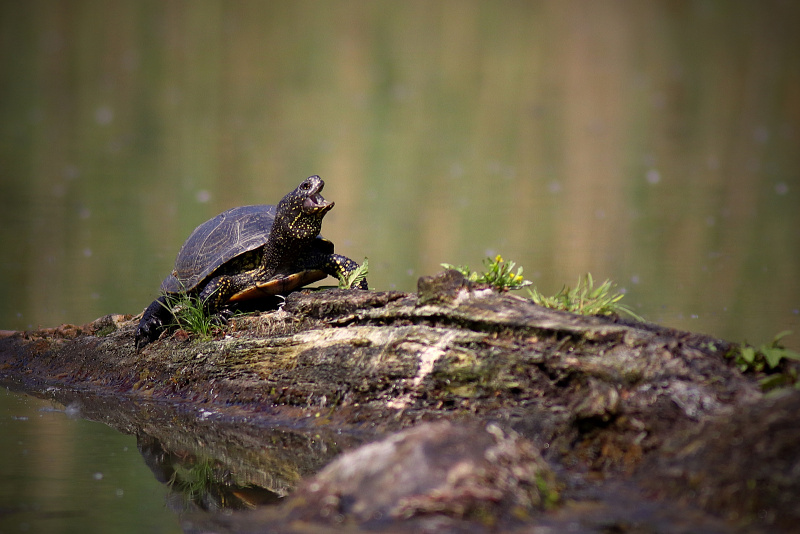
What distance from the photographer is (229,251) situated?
658 cm

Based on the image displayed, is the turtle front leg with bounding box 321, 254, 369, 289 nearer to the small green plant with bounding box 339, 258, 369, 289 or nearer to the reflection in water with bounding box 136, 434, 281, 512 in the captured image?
the small green plant with bounding box 339, 258, 369, 289

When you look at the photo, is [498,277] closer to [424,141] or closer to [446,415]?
[446,415]

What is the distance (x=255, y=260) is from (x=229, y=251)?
0.23m

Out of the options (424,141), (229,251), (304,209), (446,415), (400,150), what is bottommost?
(446,415)

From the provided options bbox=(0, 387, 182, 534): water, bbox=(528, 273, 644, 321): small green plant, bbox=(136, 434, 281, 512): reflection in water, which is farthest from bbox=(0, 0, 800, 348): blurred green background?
bbox=(136, 434, 281, 512): reflection in water

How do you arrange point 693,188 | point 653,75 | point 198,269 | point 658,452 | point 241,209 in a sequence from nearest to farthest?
point 658,452 → point 198,269 → point 241,209 → point 693,188 → point 653,75

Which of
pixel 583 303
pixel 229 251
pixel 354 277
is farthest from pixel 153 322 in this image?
pixel 583 303

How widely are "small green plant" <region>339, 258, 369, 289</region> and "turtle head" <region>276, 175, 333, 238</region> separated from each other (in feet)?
1.46

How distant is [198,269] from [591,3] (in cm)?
2707

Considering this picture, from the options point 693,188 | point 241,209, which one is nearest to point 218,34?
point 693,188

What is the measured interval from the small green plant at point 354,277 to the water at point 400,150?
2.00 metres

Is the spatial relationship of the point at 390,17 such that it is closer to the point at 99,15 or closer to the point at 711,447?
the point at 99,15

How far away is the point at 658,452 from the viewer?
4.05m

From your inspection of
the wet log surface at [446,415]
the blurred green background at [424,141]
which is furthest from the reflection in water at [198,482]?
the blurred green background at [424,141]
